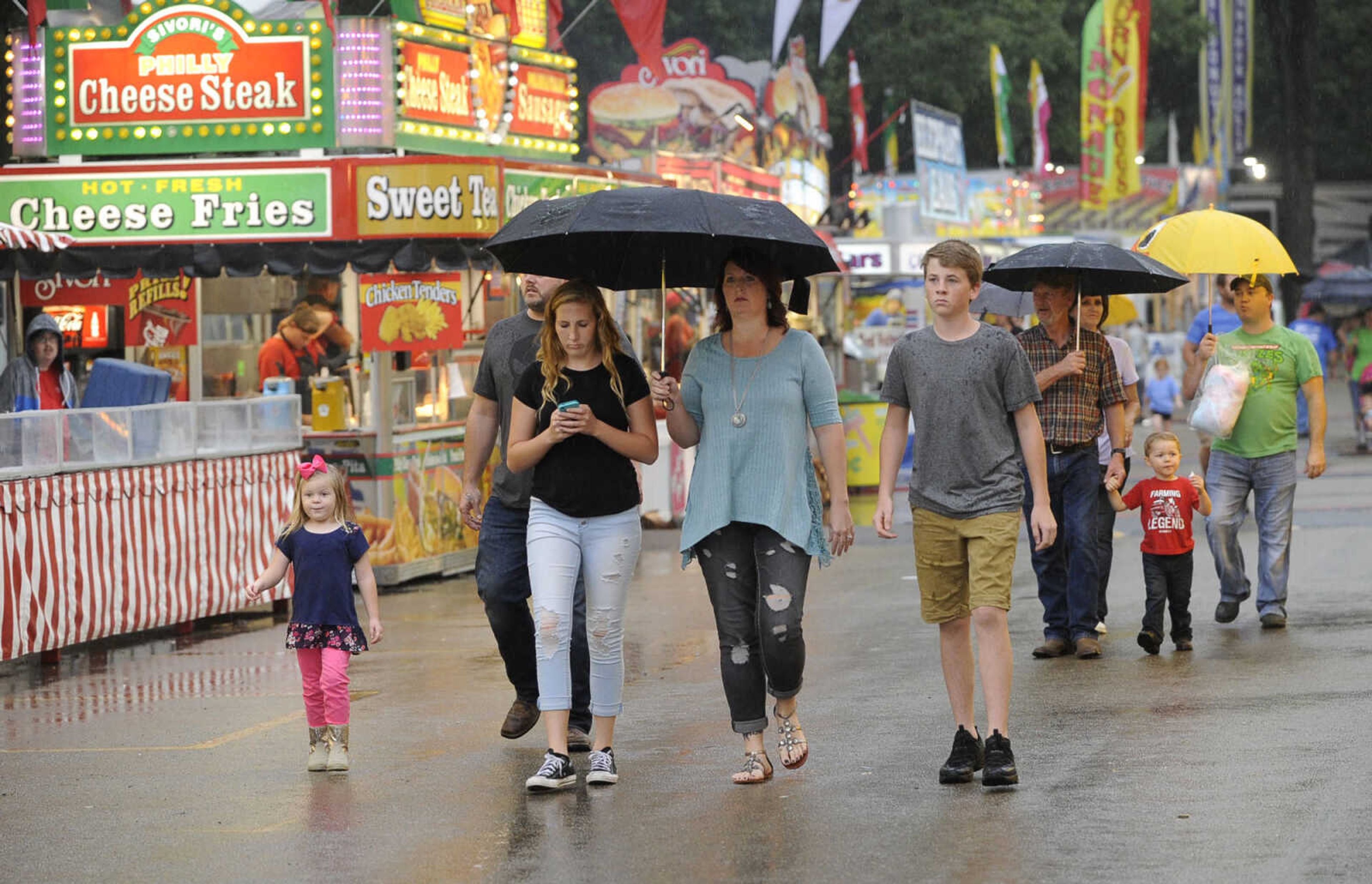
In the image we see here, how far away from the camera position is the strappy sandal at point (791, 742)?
6703 mm

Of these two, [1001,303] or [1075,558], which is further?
[1001,303]

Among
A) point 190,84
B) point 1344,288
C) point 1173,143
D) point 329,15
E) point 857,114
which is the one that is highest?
point 1173,143

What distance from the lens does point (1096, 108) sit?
34.9 metres

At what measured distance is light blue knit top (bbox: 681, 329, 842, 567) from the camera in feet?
21.7

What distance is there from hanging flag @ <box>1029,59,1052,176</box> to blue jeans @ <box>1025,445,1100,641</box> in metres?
34.6

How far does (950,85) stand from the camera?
45.0 m

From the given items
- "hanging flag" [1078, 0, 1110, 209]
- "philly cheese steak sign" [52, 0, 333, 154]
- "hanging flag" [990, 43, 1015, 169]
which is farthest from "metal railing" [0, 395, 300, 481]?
"hanging flag" [990, 43, 1015, 169]

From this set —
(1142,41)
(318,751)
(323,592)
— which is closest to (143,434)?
(323,592)

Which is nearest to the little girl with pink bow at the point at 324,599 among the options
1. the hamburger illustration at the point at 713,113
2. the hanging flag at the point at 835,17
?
the hanging flag at the point at 835,17

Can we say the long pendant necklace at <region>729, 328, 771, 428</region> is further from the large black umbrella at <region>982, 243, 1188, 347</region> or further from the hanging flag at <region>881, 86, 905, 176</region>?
the hanging flag at <region>881, 86, 905, 176</region>

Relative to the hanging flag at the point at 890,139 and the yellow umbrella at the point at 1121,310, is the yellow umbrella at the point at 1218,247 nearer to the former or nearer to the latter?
the yellow umbrella at the point at 1121,310

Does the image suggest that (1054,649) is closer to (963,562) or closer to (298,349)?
(963,562)

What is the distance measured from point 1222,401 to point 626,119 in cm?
1240

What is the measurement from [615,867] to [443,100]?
8.91 meters
